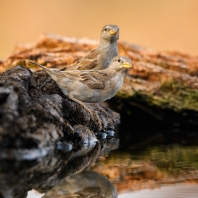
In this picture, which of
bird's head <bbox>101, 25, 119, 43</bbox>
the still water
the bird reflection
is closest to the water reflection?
the still water

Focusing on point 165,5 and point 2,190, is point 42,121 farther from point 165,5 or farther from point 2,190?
point 165,5

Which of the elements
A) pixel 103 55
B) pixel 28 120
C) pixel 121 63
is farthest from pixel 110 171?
pixel 103 55

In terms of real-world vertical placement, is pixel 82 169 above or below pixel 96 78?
below

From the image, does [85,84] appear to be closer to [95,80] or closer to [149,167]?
[95,80]

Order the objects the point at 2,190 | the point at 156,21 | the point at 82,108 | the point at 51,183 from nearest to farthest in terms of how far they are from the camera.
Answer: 1. the point at 2,190
2. the point at 51,183
3. the point at 82,108
4. the point at 156,21

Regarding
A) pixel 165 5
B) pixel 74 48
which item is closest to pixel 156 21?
pixel 165 5
